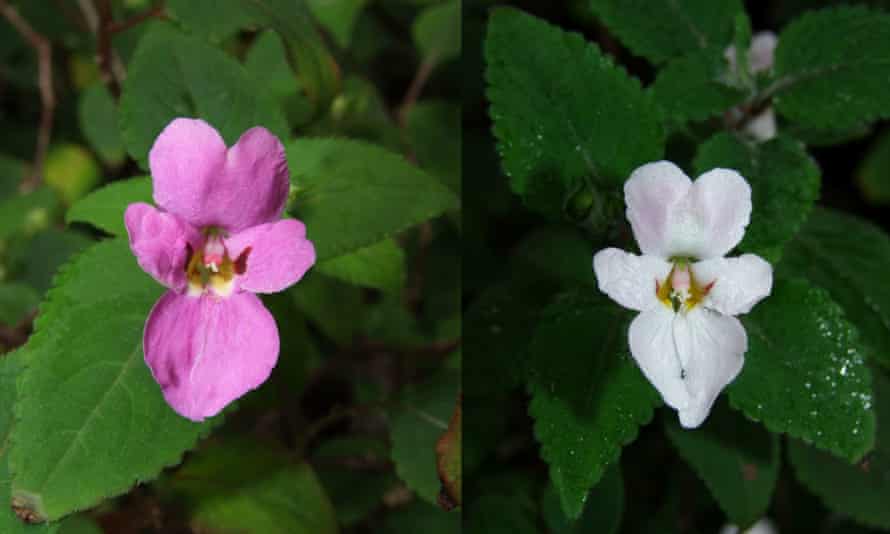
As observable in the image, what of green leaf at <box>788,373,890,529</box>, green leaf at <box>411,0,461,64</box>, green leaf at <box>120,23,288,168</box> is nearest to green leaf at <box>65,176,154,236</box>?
green leaf at <box>120,23,288,168</box>

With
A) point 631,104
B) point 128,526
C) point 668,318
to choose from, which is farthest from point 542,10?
point 128,526

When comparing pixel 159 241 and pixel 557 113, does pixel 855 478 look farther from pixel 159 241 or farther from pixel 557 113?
pixel 159 241

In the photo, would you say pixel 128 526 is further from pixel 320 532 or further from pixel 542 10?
pixel 542 10

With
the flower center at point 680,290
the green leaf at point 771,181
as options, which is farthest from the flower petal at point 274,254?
the green leaf at point 771,181

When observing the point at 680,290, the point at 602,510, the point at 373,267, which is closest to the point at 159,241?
the point at 373,267

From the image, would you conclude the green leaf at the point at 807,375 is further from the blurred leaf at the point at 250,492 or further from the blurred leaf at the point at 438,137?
the blurred leaf at the point at 438,137

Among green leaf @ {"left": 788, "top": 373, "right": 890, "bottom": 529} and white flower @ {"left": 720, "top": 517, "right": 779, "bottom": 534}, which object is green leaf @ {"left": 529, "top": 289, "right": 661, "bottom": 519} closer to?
green leaf @ {"left": 788, "top": 373, "right": 890, "bottom": 529}
